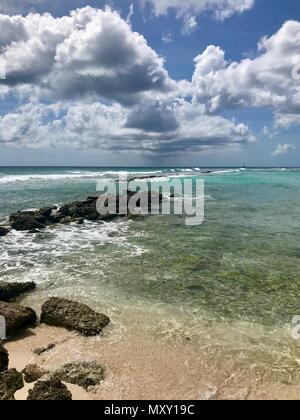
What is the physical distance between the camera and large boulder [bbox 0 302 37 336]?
29.8ft

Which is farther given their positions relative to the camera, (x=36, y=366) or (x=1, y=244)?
(x=1, y=244)

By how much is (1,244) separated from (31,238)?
6.19 feet

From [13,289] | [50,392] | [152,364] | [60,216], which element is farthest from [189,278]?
[60,216]

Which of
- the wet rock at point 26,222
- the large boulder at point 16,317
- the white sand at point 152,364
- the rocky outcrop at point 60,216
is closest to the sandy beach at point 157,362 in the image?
the white sand at point 152,364

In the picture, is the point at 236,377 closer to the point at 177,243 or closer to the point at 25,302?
the point at 25,302

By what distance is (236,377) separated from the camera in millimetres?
7387

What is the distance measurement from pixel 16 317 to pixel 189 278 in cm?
623

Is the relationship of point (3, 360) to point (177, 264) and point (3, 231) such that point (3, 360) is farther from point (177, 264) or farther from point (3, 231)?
point (3, 231)

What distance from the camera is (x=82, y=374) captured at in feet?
24.2

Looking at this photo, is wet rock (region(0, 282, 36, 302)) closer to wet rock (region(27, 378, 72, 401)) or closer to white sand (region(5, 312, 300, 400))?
white sand (region(5, 312, 300, 400))

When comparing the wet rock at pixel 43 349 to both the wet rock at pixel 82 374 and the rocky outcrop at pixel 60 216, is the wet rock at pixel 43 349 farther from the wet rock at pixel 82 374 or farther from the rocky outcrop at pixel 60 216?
the rocky outcrop at pixel 60 216

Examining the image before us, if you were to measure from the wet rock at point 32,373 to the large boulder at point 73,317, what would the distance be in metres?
1.79

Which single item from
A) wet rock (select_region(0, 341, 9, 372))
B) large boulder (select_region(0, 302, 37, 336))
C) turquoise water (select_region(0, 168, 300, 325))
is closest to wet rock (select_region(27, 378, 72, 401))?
wet rock (select_region(0, 341, 9, 372))
